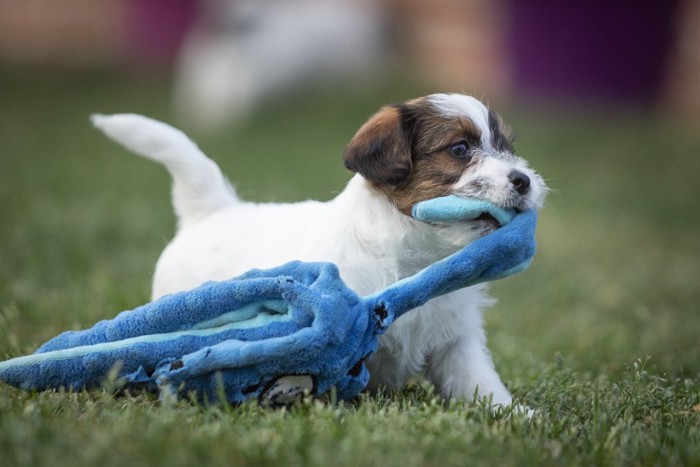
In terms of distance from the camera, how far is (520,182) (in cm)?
303

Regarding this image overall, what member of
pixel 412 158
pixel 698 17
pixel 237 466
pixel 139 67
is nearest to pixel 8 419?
pixel 237 466

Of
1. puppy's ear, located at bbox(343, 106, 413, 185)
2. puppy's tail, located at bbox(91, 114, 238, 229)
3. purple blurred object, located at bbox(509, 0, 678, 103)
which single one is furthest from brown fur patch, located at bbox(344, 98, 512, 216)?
purple blurred object, located at bbox(509, 0, 678, 103)

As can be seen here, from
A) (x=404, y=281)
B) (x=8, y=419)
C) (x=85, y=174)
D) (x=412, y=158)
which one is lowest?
(x=85, y=174)

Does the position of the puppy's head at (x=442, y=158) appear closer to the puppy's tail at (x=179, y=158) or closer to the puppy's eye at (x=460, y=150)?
the puppy's eye at (x=460, y=150)

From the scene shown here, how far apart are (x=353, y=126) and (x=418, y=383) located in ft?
28.6

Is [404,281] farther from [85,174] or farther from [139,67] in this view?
[139,67]

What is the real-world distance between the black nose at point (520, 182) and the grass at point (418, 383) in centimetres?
77

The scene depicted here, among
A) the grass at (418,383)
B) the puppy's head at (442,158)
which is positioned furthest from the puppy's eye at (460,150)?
the grass at (418,383)

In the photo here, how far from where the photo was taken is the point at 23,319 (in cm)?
419

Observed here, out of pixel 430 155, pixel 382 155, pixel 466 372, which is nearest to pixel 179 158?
pixel 382 155

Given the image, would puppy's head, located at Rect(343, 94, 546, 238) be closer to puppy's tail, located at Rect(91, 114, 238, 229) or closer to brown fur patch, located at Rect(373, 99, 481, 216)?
brown fur patch, located at Rect(373, 99, 481, 216)

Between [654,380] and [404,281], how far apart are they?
1258 millimetres

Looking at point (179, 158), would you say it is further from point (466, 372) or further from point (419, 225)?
point (466, 372)

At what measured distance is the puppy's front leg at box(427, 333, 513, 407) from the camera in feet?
10.7
